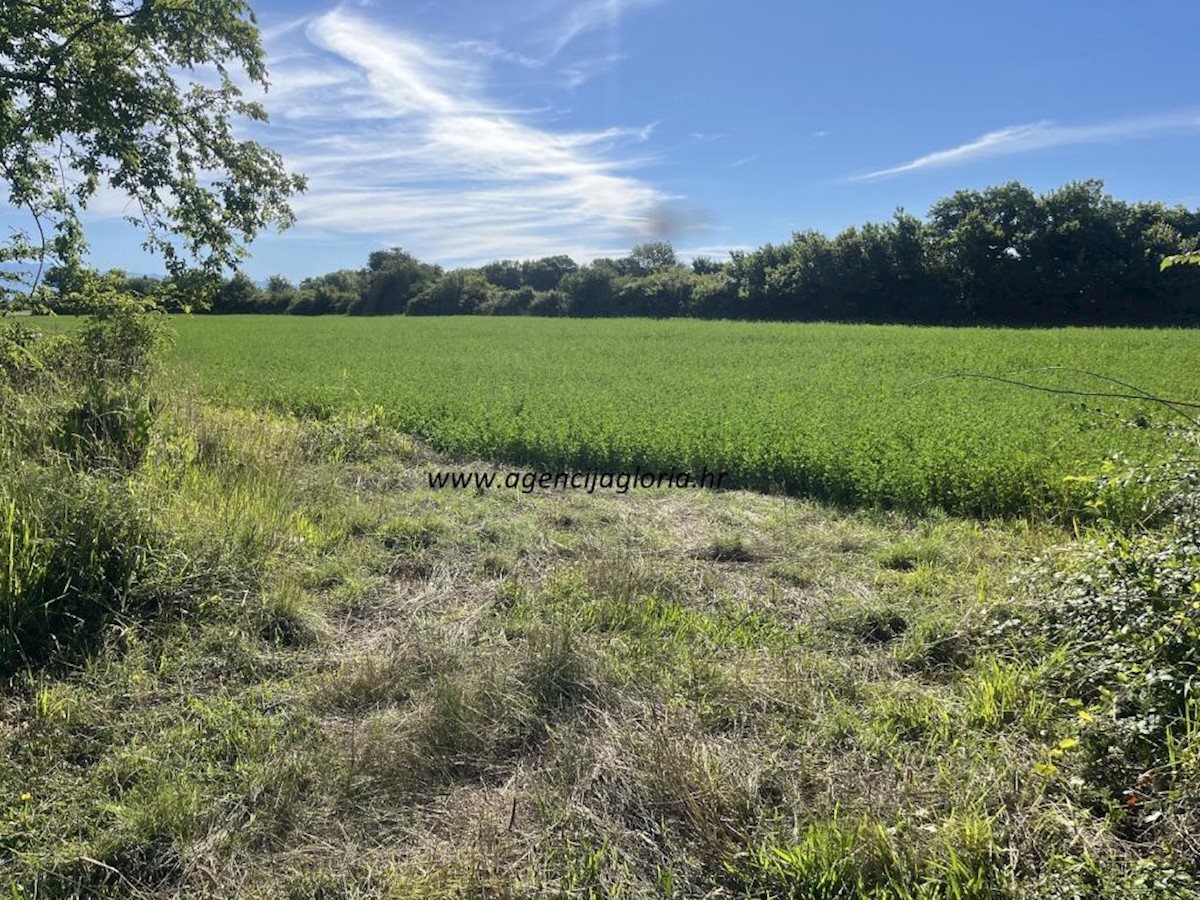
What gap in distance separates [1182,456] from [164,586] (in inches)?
260

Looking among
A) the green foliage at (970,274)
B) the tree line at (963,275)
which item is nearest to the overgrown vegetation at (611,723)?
the tree line at (963,275)

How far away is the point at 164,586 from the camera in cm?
471

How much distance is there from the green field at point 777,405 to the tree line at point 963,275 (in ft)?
56.0

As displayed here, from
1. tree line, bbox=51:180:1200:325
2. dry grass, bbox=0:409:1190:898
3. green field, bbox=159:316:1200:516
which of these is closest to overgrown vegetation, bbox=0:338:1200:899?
dry grass, bbox=0:409:1190:898

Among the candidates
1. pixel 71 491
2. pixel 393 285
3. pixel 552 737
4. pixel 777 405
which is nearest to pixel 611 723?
pixel 552 737

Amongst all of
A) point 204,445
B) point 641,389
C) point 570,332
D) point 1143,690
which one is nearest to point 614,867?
point 1143,690

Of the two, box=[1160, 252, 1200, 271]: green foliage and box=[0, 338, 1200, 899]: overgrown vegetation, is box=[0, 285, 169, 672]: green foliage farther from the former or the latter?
box=[1160, 252, 1200, 271]: green foliage

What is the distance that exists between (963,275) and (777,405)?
36.4 metres

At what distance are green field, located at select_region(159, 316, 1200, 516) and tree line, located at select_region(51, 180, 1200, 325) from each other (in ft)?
56.0

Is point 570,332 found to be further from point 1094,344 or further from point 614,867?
point 614,867

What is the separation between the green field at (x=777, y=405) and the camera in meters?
7.14

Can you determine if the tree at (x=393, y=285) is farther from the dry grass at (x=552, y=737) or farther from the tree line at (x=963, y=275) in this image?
the dry grass at (x=552, y=737)

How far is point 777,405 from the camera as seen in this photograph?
34.3ft

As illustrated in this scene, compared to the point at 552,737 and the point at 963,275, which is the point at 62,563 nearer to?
the point at 552,737
